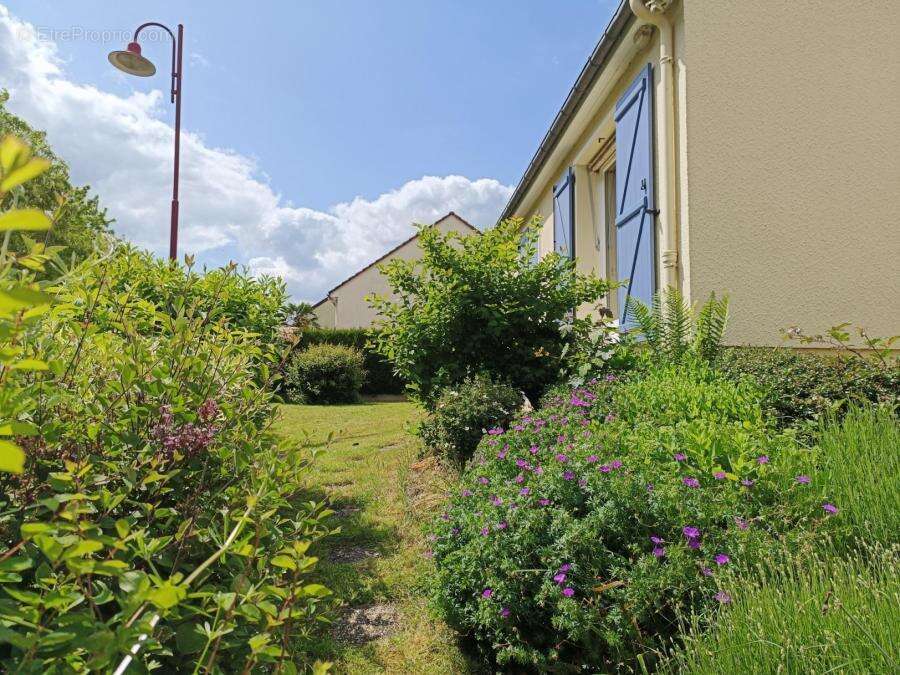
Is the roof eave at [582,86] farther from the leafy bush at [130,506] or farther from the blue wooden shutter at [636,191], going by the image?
the leafy bush at [130,506]

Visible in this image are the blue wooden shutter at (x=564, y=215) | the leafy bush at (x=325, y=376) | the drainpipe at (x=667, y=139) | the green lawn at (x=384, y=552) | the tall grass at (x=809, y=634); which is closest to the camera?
the tall grass at (x=809, y=634)

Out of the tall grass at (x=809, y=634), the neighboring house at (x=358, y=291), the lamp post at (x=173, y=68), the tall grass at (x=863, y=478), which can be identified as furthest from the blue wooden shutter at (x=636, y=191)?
the neighboring house at (x=358, y=291)

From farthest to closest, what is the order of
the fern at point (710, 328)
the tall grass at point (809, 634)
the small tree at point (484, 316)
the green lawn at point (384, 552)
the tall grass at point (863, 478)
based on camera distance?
the small tree at point (484, 316)
the fern at point (710, 328)
the green lawn at point (384, 552)
the tall grass at point (863, 478)
the tall grass at point (809, 634)

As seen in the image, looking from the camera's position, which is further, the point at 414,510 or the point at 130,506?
the point at 414,510

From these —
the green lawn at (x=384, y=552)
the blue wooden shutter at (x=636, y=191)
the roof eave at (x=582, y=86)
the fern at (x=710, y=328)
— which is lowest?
the green lawn at (x=384, y=552)

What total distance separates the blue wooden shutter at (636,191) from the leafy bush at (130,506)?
402 centimetres

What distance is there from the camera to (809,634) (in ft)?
4.51

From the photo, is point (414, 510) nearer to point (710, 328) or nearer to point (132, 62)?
point (710, 328)

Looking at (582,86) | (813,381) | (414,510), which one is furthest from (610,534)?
(582,86)

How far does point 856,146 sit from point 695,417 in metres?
3.42

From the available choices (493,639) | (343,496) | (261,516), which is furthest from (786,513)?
(343,496)

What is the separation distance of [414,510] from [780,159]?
4.07m

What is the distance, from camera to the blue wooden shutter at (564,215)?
776 centimetres

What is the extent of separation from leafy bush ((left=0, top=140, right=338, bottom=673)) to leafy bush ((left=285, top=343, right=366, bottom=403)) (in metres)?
9.99
